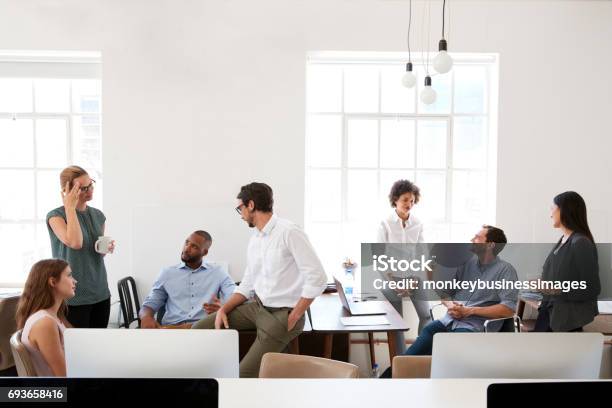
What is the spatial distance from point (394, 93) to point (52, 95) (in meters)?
3.49

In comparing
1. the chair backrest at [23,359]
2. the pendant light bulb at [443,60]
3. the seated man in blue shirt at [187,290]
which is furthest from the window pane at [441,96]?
the chair backrest at [23,359]

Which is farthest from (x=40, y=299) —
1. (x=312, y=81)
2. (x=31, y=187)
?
(x=312, y=81)

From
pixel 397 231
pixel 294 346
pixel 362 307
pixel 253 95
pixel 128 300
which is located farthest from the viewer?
pixel 253 95

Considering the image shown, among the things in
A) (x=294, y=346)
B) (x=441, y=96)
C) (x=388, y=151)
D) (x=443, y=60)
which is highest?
(x=441, y=96)

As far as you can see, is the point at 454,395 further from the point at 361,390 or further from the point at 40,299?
the point at 40,299

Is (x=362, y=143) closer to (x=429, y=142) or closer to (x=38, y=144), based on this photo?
(x=429, y=142)

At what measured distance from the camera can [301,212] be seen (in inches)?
198

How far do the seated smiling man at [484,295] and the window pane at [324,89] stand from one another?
8.14 ft

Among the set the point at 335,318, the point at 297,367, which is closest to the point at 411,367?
the point at 297,367

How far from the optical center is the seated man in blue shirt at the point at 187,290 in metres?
3.72

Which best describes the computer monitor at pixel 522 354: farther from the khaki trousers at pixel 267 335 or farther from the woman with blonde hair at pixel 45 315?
the woman with blonde hair at pixel 45 315

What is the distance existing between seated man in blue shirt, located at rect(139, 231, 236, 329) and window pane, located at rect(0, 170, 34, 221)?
7.53 ft

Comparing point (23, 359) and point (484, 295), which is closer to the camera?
point (23, 359)

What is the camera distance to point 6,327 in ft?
11.5
